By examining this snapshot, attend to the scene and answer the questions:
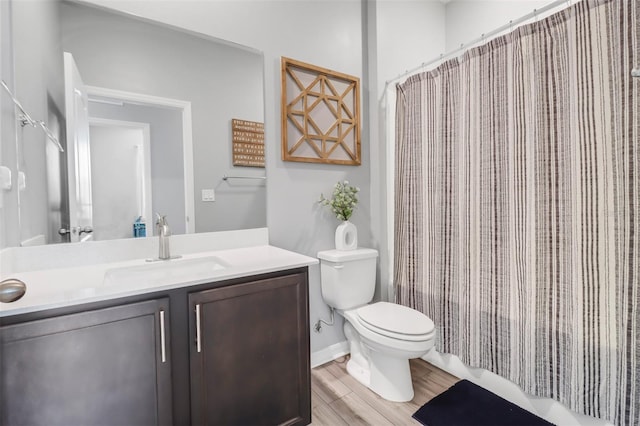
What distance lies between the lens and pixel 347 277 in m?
1.96

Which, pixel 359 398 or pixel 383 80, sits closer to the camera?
pixel 359 398

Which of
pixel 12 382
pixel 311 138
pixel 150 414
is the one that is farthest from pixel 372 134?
pixel 12 382

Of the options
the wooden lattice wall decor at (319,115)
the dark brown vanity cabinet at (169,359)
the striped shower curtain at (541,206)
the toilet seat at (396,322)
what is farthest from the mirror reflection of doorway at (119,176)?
the striped shower curtain at (541,206)

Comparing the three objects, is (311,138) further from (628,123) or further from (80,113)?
(628,123)

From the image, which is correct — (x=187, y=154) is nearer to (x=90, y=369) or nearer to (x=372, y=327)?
(x=90, y=369)

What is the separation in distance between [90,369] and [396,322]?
4.38 ft

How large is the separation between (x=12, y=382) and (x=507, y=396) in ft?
6.90

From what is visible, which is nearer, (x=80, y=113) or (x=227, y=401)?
(x=227, y=401)

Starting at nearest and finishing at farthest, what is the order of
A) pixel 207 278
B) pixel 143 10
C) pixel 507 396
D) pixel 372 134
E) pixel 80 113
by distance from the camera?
pixel 207 278 → pixel 80 113 → pixel 143 10 → pixel 507 396 → pixel 372 134

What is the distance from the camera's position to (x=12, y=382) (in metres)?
0.86

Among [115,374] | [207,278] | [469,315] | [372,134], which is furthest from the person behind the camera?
[372,134]

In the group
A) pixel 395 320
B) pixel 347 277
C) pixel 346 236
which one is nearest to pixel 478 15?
pixel 346 236

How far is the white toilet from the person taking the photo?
156 cm

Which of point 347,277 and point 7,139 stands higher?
point 7,139
